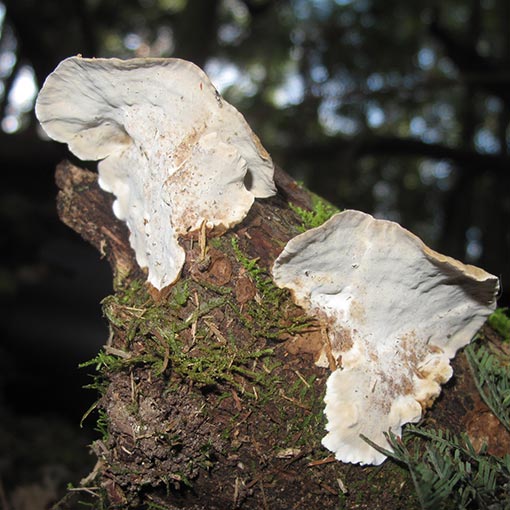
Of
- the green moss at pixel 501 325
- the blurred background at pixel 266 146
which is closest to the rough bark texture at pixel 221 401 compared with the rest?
the green moss at pixel 501 325

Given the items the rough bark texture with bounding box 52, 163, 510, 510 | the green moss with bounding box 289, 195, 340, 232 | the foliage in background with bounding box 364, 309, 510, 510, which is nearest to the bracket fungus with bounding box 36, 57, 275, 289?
the rough bark texture with bounding box 52, 163, 510, 510

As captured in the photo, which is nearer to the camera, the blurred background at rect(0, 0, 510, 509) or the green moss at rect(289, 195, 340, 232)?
the green moss at rect(289, 195, 340, 232)

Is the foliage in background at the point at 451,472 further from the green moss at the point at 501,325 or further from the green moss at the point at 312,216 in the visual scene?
the green moss at the point at 312,216

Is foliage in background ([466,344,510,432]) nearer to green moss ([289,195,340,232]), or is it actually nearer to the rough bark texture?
the rough bark texture

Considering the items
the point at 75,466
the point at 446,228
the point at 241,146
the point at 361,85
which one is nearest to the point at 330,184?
the point at 361,85

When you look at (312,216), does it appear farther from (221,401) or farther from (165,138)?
(221,401)
